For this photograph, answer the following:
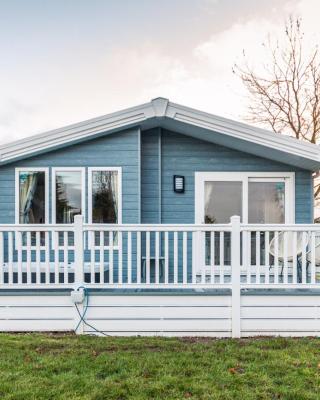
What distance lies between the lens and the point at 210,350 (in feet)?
13.0

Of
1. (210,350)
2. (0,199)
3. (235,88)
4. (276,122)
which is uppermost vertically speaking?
(235,88)

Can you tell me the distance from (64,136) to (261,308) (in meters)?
3.90

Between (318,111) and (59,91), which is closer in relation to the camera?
(59,91)

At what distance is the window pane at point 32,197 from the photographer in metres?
6.40

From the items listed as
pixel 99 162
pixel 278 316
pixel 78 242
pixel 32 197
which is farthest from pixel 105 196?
pixel 278 316

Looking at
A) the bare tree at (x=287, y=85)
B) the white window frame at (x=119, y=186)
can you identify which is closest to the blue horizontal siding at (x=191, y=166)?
the white window frame at (x=119, y=186)

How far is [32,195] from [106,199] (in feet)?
4.21

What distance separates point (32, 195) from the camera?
21.1ft

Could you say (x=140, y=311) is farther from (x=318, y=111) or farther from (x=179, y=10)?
(x=318, y=111)

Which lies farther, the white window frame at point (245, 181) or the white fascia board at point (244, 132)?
the white window frame at point (245, 181)

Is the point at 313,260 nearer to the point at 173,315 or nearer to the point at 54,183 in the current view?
the point at 173,315

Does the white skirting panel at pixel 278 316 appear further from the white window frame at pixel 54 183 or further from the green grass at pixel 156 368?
the white window frame at pixel 54 183

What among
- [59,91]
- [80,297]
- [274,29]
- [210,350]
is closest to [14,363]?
[80,297]

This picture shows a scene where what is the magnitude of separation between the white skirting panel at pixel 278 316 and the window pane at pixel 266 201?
2.38 metres
